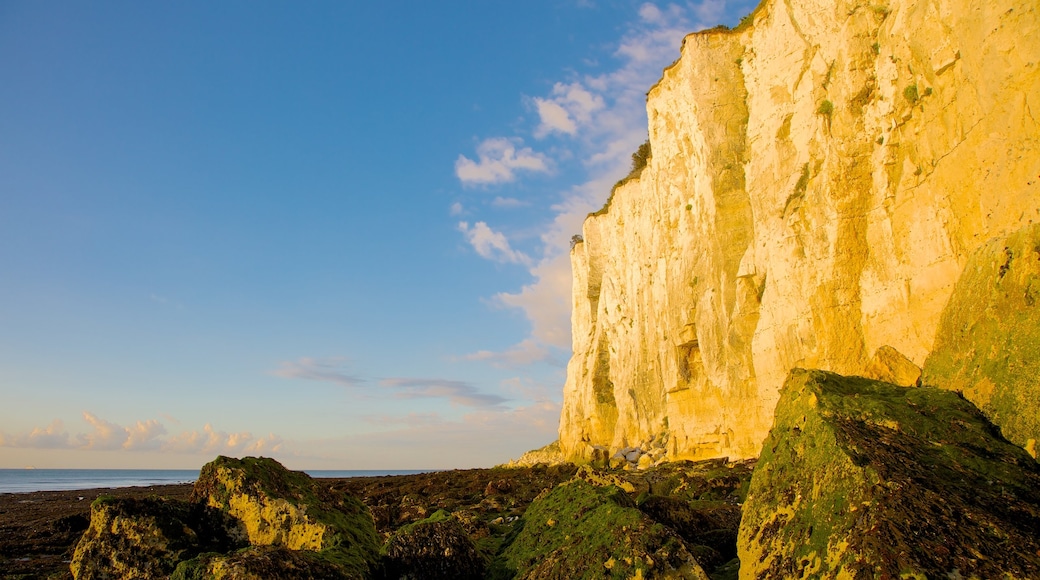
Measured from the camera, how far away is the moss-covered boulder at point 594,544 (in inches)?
209

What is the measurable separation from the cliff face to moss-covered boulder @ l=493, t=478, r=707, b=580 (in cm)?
1000

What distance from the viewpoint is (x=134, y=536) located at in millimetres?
6160

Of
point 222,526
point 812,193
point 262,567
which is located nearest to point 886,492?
point 262,567

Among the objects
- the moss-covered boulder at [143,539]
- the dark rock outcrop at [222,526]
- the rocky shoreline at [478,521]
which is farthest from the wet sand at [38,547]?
the dark rock outcrop at [222,526]

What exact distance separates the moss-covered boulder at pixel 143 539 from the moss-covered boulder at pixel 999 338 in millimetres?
8152

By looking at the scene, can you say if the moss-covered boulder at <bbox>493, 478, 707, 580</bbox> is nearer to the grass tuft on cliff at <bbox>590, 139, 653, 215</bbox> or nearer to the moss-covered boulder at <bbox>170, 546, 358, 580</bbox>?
the moss-covered boulder at <bbox>170, 546, 358, 580</bbox>

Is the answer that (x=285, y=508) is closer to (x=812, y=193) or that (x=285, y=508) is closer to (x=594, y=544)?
(x=594, y=544)

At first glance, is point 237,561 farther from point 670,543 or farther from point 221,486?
point 670,543

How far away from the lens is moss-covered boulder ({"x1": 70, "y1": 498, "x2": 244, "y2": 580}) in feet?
20.0

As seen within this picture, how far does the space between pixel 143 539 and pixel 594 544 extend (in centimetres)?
456

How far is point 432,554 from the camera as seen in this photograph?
6.25 meters

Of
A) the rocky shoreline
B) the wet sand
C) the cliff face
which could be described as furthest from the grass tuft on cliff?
the wet sand

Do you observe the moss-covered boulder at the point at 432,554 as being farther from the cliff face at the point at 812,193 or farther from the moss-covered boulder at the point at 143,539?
the cliff face at the point at 812,193

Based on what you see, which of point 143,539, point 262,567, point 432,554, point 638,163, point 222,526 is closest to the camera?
point 262,567
